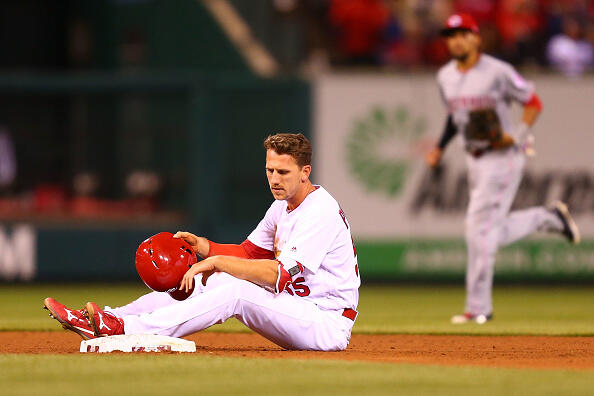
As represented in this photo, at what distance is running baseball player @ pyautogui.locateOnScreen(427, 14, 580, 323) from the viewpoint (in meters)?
9.67

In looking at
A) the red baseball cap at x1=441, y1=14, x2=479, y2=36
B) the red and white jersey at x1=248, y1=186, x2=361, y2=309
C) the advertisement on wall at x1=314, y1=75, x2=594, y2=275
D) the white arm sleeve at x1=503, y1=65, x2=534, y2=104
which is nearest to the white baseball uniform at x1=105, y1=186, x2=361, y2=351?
the red and white jersey at x1=248, y1=186, x2=361, y2=309

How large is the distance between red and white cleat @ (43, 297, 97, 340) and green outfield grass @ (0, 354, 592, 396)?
193 millimetres

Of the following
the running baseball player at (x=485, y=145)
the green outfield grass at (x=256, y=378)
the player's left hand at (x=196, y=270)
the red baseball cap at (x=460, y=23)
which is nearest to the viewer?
the green outfield grass at (x=256, y=378)

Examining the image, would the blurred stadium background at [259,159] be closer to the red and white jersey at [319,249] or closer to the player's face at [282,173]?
the red and white jersey at [319,249]

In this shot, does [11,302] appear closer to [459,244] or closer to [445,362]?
[459,244]

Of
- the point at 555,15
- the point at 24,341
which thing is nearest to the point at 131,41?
the point at 555,15

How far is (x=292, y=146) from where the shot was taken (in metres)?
6.42

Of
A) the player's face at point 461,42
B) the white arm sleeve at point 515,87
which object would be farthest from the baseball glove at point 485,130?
the player's face at point 461,42

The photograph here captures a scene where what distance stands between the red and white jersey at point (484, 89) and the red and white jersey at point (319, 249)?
11.1 feet

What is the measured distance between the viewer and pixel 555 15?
14.5m

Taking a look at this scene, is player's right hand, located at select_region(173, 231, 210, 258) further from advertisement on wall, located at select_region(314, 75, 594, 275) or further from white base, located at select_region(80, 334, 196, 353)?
advertisement on wall, located at select_region(314, 75, 594, 275)

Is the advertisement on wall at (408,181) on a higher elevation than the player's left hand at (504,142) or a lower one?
lower

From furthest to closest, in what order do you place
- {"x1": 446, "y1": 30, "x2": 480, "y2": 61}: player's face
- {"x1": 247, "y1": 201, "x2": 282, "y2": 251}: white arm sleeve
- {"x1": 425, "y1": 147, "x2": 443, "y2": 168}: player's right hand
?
{"x1": 425, "y1": 147, "x2": 443, "y2": 168}: player's right hand
{"x1": 446, "y1": 30, "x2": 480, "y2": 61}: player's face
{"x1": 247, "y1": 201, "x2": 282, "y2": 251}: white arm sleeve

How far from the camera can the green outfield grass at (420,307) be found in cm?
931
